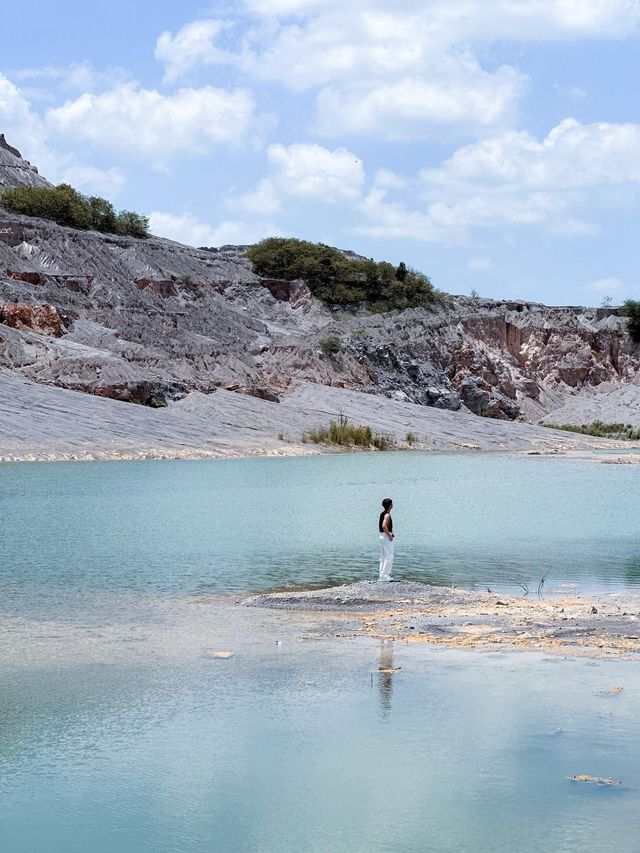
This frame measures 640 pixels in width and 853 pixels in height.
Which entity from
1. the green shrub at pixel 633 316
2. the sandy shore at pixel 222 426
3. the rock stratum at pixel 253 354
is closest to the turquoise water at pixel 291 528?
the sandy shore at pixel 222 426

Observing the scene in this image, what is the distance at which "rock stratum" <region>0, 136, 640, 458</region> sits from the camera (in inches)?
2689

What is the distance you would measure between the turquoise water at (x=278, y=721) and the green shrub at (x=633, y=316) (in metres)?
89.9

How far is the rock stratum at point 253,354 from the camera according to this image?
6831cm

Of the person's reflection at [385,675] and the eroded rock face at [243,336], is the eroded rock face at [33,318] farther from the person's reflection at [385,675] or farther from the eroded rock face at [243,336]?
the person's reflection at [385,675]

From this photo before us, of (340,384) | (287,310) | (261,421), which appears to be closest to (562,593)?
(261,421)

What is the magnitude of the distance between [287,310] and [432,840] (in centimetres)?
9511

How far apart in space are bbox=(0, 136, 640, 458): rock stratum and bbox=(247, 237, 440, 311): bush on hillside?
1.85m

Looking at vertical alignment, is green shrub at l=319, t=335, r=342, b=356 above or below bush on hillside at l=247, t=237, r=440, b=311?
below

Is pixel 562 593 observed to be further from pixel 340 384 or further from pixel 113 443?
pixel 340 384

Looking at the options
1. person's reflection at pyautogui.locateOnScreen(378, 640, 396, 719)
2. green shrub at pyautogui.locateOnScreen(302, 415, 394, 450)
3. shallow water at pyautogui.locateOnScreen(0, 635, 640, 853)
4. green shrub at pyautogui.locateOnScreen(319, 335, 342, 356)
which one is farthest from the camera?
green shrub at pyautogui.locateOnScreen(319, 335, 342, 356)

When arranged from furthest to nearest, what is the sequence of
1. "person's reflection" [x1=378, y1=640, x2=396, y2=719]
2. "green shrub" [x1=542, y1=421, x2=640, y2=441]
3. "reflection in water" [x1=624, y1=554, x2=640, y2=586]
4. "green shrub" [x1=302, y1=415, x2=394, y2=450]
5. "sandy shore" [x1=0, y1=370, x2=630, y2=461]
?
"green shrub" [x1=542, y1=421, x2=640, y2=441] → "green shrub" [x1=302, y1=415, x2=394, y2=450] → "sandy shore" [x1=0, y1=370, x2=630, y2=461] → "reflection in water" [x1=624, y1=554, x2=640, y2=586] → "person's reflection" [x1=378, y1=640, x2=396, y2=719]

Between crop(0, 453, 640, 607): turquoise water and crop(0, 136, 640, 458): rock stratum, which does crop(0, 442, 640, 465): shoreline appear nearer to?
crop(0, 136, 640, 458): rock stratum

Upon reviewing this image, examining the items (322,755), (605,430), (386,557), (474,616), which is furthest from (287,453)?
(322,755)

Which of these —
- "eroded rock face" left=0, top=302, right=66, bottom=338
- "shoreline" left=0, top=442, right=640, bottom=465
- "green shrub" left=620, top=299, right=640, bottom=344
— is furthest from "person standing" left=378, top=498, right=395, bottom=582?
"green shrub" left=620, top=299, right=640, bottom=344
